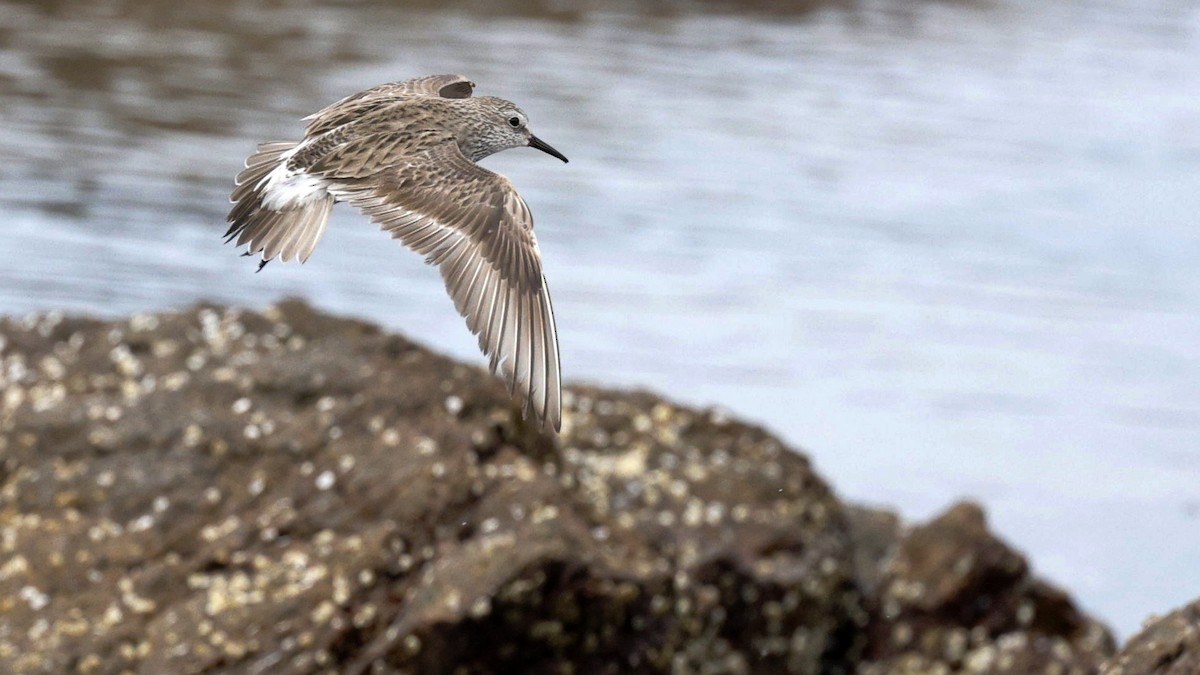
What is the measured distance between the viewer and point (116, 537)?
263 inches

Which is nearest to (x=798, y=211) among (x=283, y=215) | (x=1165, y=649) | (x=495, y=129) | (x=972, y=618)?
(x=972, y=618)

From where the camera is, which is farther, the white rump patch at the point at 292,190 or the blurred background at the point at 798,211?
the blurred background at the point at 798,211

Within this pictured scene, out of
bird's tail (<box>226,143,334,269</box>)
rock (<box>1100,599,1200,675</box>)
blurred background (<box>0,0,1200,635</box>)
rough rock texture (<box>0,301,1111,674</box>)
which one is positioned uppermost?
bird's tail (<box>226,143,334,269</box>)

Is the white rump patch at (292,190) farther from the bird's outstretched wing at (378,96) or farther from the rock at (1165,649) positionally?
the rock at (1165,649)

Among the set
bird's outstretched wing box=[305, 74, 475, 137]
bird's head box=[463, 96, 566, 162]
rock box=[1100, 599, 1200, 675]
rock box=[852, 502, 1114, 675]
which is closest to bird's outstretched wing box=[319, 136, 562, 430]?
bird's outstretched wing box=[305, 74, 475, 137]

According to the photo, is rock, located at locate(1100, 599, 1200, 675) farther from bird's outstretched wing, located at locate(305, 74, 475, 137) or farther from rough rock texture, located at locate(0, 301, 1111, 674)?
bird's outstretched wing, located at locate(305, 74, 475, 137)

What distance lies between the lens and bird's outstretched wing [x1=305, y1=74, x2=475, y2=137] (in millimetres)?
6273

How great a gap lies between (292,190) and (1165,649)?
301 centimetres

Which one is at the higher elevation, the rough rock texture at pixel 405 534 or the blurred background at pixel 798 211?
the rough rock texture at pixel 405 534

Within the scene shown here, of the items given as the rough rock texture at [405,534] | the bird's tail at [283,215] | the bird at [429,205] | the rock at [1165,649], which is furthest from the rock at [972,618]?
the bird's tail at [283,215]

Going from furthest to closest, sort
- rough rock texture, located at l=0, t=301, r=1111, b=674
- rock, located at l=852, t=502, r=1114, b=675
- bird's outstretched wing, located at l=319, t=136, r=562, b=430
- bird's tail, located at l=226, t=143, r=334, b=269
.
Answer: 1. rock, located at l=852, t=502, r=1114, b=675
2. rough rock texture, located at l=0, t=301, r=1111, b=674
3. bird's tail, located at l=226, t=143, r=334, b=269
4. bird's outstretched wing, located at l=319, t=136, r=562, b=430

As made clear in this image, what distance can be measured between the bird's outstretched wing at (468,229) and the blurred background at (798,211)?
16.0 ft

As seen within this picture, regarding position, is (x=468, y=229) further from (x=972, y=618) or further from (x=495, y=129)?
(x=972, y=618)

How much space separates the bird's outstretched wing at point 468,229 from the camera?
5602 mm
